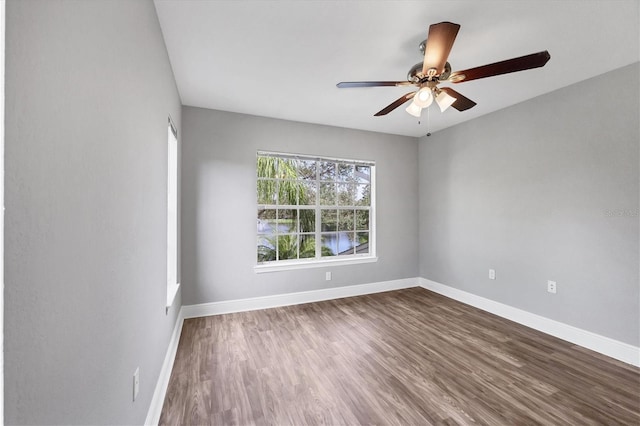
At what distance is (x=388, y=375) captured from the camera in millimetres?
2143

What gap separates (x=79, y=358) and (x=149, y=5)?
6.06 ft

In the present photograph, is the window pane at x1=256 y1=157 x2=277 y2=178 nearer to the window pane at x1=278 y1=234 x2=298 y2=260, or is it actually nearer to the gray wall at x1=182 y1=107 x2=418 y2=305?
the gray wall at x1=182 y1=107 x2=418 y2=305

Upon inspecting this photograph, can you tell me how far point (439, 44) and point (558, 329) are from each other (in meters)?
3.11

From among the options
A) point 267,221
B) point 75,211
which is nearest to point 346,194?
point 267,221

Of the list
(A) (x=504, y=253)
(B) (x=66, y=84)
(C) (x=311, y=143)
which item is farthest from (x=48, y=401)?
(A) (x=504, y=253)

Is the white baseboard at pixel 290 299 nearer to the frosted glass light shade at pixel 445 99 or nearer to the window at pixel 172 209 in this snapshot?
the window at pixel 172 209

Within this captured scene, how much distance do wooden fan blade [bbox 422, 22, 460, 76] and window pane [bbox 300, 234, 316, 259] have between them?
8.65 ft

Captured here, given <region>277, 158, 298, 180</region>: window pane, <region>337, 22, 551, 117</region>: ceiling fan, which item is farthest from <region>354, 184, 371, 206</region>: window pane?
<region>337, 22, 551, 117</region>: ceiling fan

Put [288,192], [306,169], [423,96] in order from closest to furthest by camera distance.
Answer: [423,96], [288,192], [306,169]

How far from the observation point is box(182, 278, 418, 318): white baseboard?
3303 millimetres

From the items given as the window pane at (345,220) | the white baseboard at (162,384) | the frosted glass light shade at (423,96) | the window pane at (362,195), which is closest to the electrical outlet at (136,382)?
the white baseboard at (162,384)

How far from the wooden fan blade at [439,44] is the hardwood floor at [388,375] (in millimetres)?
2301

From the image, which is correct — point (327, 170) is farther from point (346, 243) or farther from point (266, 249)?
point (266, 249)

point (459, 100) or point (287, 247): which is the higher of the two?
point (459, 100)
